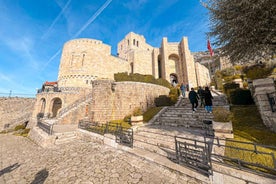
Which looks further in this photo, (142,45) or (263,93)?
(142,45)

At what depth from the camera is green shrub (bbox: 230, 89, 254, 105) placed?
8.05 meters

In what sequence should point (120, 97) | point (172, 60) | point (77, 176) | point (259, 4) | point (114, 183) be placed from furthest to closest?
point (172, 60) → point (120, 97) → point (259, 4) → point (77, 176) → point (114, 183)

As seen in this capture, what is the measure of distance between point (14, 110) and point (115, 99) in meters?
28.0

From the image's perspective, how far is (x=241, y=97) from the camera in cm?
828

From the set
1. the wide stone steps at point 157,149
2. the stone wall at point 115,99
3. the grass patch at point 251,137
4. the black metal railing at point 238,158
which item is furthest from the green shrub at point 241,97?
the stone wall at point 115,99

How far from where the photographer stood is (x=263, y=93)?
482 centimetres

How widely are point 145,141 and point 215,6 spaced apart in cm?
810

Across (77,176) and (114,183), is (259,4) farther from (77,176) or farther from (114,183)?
(77,176)

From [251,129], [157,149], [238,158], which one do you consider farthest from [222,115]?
[157,149]

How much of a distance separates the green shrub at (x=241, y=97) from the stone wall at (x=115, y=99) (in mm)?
7903

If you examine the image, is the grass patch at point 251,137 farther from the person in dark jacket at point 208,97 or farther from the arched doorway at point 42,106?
the arched doorway at point 42,106

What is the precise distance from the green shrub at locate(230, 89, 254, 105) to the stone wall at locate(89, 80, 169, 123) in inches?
311

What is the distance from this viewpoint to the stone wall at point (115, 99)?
1100 cm

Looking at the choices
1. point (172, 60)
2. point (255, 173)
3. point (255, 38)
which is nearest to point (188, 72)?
point (172, 60)
